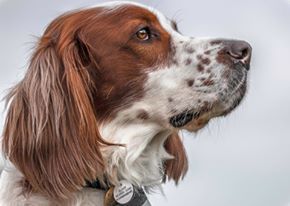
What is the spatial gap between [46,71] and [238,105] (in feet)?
3.48

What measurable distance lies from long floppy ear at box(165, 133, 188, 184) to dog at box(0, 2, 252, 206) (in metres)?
0.34

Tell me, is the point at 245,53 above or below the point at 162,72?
above

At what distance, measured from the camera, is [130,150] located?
194 inches

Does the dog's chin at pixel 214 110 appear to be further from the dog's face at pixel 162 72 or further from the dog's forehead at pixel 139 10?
the dog's forehead at pixel 139 10

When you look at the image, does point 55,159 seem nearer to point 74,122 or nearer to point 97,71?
point 74,122

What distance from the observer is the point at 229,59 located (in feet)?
15.9

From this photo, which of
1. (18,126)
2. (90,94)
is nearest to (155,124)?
(90,94)

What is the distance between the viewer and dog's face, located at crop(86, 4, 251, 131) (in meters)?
4.83

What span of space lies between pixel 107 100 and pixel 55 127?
334mm

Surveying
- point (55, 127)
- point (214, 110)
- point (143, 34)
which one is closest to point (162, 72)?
point (143, 34)

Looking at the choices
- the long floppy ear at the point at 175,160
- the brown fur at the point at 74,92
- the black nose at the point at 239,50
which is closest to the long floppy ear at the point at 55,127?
the brown fur at the point at 74,92

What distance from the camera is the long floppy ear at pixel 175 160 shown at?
5.38m

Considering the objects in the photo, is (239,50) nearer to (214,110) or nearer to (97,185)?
(214,110)

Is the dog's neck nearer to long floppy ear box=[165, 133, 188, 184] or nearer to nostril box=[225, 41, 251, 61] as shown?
long floppy ear box=[165, 133, 188, 184]
